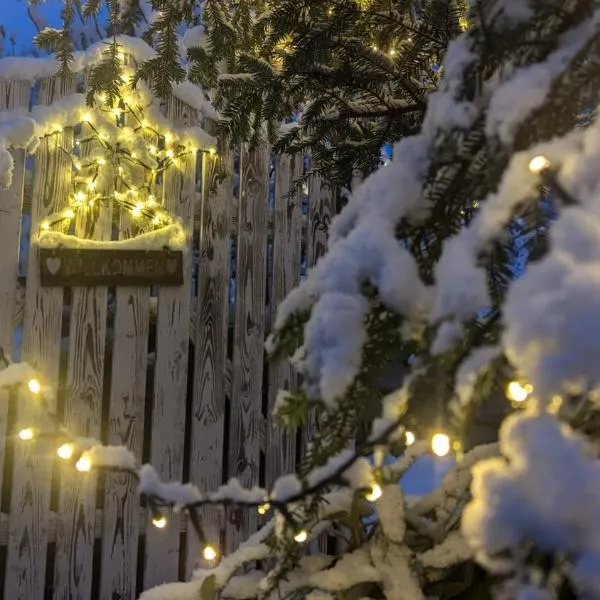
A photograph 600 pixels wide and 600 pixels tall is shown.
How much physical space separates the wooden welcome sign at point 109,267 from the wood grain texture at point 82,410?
6cm

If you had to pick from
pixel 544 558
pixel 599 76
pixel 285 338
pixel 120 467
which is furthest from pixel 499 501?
pixel 120 467

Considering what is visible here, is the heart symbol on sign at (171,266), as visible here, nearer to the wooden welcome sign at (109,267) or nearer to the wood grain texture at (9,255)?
the wooden welcome sign at (109,267)

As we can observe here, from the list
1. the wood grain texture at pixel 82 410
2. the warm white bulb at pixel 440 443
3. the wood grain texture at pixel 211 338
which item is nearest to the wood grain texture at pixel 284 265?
the wood grain texture at pixel 211 338

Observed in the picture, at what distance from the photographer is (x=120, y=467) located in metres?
1.22

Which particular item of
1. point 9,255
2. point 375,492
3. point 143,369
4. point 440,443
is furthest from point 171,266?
point 440,443

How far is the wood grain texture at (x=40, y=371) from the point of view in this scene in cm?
232

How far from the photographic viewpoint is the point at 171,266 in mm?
2537

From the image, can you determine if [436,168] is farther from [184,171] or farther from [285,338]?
[184,171]

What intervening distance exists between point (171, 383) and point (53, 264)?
626 mm

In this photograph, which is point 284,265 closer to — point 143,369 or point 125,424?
point 143,369

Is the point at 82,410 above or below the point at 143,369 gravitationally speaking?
below

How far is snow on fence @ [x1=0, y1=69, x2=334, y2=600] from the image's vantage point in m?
2.36

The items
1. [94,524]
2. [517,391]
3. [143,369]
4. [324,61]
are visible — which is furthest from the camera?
[143,369]

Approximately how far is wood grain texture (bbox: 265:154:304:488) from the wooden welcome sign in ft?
1.35
